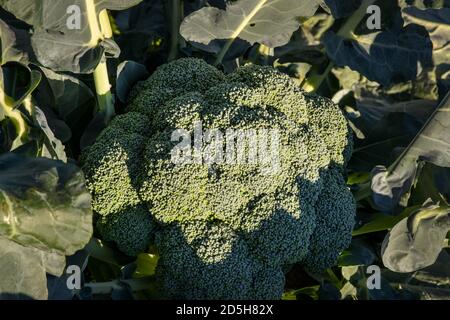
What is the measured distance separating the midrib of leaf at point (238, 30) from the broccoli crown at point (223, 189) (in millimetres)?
179

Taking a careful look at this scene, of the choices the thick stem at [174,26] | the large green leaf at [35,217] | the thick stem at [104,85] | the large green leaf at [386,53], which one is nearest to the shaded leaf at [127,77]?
the thick stem at [104,85]

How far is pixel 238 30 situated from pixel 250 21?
0.04 metres

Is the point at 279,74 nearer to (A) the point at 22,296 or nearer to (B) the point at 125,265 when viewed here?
(B) the point at 125,265

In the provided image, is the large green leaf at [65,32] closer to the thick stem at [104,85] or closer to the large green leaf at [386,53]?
the thick stem at [104,85]

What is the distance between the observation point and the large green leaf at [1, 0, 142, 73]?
1.55m

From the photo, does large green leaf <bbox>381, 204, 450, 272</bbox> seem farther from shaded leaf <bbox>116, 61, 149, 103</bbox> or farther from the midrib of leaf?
shaded leaf <bbox>116, 61, 149, 103</bbox>

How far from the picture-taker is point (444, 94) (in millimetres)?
1729

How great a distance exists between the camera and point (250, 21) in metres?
1.75

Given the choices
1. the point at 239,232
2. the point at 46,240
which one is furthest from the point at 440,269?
the point at 46,240

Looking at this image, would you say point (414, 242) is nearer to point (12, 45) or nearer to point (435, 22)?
point (435, 22)

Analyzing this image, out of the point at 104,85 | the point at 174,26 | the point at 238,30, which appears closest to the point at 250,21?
the point at 238,30

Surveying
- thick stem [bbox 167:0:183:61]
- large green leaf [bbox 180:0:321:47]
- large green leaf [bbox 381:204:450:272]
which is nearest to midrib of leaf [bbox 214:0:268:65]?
large green leaf [bbox 180:0:321:47]

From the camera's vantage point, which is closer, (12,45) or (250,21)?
(12,45)
